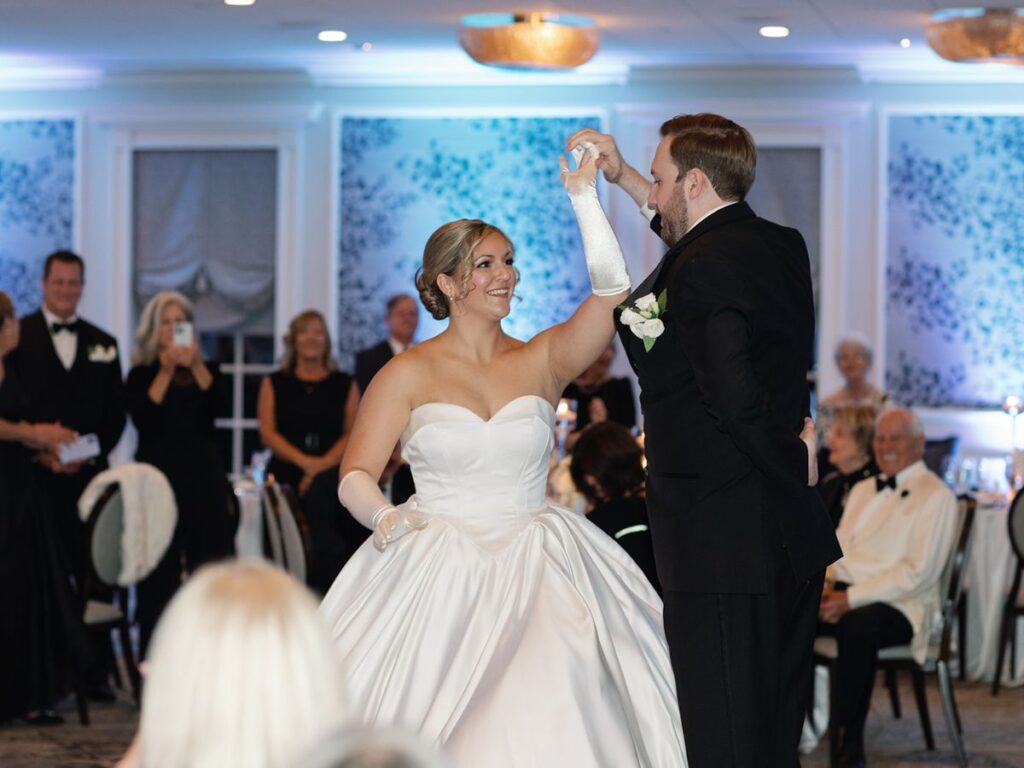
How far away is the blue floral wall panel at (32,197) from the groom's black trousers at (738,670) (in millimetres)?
8418

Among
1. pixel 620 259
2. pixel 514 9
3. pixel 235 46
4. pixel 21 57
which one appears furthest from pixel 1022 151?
pixel 620 259

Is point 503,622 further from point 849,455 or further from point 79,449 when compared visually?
point 79,449

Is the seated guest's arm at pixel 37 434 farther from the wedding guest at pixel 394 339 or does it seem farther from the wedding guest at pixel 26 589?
the wedding guest at pixel 394 339

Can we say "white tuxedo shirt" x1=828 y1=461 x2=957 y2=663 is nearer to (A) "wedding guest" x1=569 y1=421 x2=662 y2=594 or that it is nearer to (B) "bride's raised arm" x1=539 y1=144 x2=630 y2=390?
(A) "wedding guest" x1=569 y1=421 x2=662 y2=594

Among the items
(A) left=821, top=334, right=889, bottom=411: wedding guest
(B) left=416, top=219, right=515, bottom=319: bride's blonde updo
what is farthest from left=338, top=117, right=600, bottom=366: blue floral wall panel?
(B) left=416, top=219, right=515, bottom=319: bride's blonde updo

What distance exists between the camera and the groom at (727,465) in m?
3.00

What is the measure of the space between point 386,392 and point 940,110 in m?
7.32

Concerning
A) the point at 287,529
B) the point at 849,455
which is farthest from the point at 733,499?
the point at 287,529

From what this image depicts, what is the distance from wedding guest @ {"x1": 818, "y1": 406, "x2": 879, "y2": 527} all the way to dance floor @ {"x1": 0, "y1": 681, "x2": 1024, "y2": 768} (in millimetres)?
826

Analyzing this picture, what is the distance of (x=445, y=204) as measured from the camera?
34.6 feet

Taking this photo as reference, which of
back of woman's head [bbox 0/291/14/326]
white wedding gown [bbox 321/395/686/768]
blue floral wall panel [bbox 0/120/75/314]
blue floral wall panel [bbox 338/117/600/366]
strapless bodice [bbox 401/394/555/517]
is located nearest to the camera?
white wedding gown [bbox 321/395/686/768]

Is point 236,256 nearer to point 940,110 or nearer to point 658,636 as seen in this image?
point 940,110

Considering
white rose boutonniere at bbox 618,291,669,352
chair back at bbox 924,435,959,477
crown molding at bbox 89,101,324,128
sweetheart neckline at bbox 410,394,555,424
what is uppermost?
crown molding at bbox 89,101,324,128

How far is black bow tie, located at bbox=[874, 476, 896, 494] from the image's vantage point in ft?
18.7
